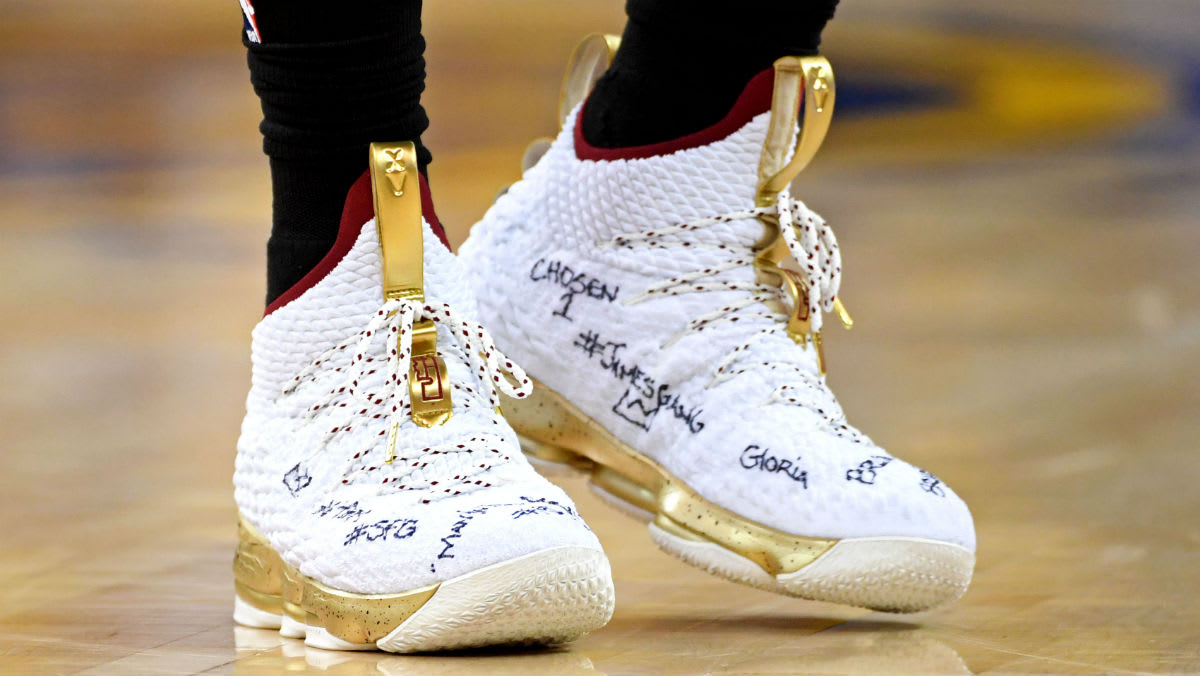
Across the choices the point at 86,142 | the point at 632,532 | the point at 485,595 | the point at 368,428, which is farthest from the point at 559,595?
the point at 86,142

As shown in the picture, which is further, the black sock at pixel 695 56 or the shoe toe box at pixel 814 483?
the black sock at pixel 695 56

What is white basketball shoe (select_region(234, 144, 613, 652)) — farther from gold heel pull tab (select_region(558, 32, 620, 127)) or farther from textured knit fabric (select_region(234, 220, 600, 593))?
gold heel pull tab (select_region(558, 32, 620, 127))

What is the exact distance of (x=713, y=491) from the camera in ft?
2.77

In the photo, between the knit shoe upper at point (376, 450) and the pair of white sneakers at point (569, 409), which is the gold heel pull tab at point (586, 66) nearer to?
the pair of white sneakers at point (569, 409)

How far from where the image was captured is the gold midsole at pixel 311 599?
660 mm

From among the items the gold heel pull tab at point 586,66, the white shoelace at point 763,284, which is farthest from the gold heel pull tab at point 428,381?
the gold heel pull tab at point 586,66

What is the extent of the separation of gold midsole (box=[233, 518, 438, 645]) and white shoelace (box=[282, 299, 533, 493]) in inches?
2.3

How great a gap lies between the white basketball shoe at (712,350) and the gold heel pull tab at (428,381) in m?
0.20

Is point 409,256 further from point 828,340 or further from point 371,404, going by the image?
point 828,340

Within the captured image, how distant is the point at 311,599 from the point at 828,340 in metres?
1.64

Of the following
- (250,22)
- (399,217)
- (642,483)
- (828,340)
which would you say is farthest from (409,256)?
(828,340)

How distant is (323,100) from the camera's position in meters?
0.72

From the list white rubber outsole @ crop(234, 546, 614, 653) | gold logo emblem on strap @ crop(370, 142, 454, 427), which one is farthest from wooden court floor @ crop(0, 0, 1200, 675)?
gold logo emblem on strap @ crop(370, 142, 454, 427)

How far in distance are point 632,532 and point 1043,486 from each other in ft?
1.36
